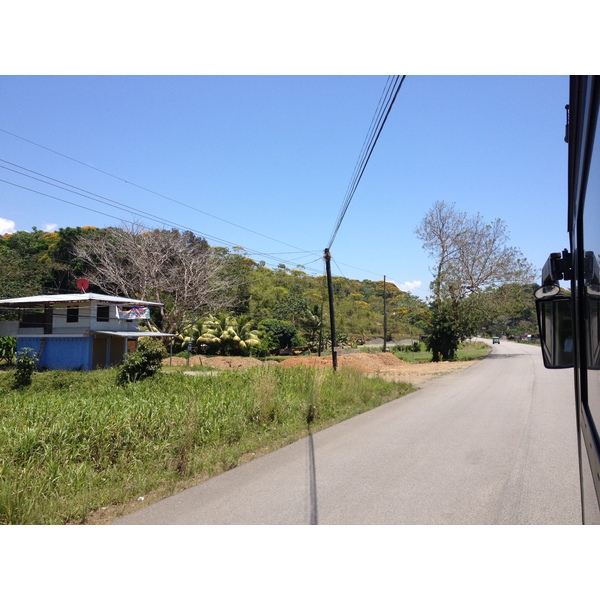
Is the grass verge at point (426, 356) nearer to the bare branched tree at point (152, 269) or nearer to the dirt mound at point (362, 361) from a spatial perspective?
the dirt mound at point (362, 361)

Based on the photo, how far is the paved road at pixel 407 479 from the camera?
5062mm

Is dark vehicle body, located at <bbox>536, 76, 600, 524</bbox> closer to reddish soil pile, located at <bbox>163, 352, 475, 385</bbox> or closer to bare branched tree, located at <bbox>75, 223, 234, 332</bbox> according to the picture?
reddish soil pile, located at <bbox>163, 352, 475, 385</bbox>

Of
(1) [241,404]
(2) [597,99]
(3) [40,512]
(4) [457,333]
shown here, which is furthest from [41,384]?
(4) [457,333]

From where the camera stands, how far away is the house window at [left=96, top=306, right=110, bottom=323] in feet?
97.7

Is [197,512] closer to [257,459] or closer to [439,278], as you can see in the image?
[257,459]

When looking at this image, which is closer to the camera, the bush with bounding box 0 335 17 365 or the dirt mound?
the dirt mound

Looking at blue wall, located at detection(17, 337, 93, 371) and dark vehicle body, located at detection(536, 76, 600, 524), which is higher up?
dark vehicle body, located at detection(536, 76, 600, 524)

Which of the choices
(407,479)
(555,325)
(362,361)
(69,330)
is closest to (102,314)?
(69,330)

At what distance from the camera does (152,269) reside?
38.2m

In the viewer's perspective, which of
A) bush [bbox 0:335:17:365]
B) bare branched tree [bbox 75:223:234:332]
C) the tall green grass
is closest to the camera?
the tall green grass

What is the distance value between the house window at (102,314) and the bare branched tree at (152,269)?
6998 millimetres

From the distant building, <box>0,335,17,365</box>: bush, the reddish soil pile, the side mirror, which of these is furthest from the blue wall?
the side mirror

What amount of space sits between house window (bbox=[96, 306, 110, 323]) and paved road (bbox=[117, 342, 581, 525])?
2273 cm

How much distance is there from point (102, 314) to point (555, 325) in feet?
100
